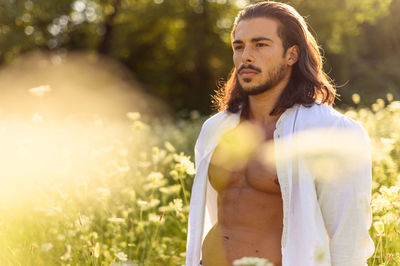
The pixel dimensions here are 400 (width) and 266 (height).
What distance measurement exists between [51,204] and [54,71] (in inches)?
848

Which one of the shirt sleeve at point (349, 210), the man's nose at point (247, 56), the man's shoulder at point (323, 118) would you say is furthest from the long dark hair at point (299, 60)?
the shirt sleeve at point (349, 210)

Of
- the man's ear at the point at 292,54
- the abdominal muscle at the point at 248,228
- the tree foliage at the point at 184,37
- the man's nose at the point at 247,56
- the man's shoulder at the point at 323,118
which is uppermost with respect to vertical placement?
the tree foliage at the point at 184,37

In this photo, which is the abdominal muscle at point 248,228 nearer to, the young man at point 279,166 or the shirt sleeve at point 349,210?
the young man at point 279,166

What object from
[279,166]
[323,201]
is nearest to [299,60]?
[279,166]

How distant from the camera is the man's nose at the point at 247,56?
2.88 m

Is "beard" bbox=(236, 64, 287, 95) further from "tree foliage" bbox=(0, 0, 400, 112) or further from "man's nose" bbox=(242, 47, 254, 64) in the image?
"tree foliage" bbox=(0, 0, 400, 112)

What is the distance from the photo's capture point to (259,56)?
2.90 metres

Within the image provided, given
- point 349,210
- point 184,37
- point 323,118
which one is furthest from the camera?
point 184,37

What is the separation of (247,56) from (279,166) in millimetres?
725

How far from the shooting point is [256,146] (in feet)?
9.68

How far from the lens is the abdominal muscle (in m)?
2.72

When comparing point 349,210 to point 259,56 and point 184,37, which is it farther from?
point 184,37

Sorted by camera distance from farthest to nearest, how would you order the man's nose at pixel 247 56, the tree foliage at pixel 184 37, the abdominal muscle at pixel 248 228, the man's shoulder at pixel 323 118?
the tree foliage at pixel 184 37 < the man's nose at pixel 247 56 < the abdominal muscle at pixel 248 228 < the man's shoulder at pixel 323 118

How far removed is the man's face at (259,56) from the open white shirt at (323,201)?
12.0 inches
